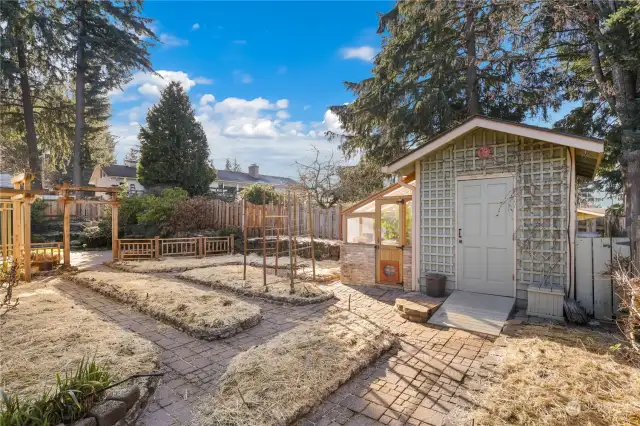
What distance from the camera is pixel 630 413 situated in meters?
2.42

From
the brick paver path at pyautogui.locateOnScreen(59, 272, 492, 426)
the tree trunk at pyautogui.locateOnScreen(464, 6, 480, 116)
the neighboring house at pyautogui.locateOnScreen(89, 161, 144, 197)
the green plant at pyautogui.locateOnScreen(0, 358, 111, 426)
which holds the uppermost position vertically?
the tree trunk at pyautogui.locateOnScreen(464, 6, 480, 116)

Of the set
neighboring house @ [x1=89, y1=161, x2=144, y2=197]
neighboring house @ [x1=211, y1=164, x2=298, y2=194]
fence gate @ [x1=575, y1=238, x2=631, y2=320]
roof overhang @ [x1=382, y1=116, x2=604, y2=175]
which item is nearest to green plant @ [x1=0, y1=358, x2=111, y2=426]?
roof overhang @ [x1=382, y1=116, x2=604, y2=175]

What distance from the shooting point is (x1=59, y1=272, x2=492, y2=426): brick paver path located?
2.72 meters

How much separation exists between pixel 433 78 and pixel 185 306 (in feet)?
35.6

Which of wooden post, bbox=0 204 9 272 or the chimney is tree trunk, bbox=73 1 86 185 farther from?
the chimney

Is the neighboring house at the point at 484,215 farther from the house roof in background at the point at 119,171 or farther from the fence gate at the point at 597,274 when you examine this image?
the house roof in background at the point at 119,171

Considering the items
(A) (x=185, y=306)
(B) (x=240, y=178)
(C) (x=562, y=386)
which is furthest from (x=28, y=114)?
(C) (x=562, y=386)

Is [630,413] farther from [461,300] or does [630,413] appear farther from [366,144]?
[366,144]

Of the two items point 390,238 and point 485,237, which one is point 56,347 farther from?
point 485,237

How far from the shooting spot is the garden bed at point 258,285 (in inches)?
245

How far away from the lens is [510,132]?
215 inches

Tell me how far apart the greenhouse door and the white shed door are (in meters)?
1.23

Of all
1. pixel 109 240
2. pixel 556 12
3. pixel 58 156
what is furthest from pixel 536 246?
pixel 58 156

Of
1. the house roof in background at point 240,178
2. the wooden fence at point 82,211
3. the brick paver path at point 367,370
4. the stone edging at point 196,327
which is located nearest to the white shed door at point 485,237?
the brick paver path at point 367,370
